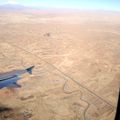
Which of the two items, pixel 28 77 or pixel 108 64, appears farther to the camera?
pixel 108 64

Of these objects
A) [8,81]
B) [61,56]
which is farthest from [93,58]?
[8,81]

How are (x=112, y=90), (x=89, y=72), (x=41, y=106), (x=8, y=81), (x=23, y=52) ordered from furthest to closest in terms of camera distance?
(x=23, y=52) → (x=89, y=72) → (x=112, y=90) → (x=41, y=106) → (x=8, y=81)

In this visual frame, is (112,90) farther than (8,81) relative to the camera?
Yes

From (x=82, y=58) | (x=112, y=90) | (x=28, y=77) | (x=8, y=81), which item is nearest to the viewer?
(x=8, y=81)

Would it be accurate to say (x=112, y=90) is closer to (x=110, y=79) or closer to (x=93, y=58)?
(x=110, y=79)

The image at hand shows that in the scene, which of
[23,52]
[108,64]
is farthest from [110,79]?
[23,52]

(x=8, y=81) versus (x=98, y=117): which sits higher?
(x=8, y=81)

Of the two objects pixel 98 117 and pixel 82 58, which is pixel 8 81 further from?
pixel 82 58

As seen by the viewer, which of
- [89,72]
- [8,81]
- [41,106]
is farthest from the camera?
[89,72]

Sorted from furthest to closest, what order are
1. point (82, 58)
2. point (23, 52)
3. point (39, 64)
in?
point (23, 52) → point (82, 58) → point (39, 64)
